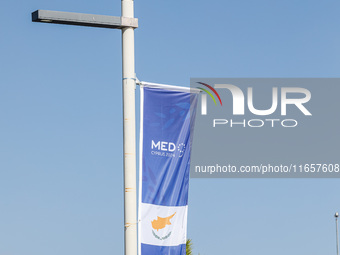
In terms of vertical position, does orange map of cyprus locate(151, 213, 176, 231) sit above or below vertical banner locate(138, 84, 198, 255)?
below

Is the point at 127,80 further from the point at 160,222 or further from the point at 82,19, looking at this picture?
the point at 160,222

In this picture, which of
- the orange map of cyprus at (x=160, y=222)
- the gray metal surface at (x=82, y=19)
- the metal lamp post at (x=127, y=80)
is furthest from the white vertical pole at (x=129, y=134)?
the orange map of cyprus at (x=160, y=222)

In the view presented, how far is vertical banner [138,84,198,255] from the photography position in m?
13.9

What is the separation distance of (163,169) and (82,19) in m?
3.18

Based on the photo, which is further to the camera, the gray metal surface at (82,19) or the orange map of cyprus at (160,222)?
the orange map of cyprus at (160,222)

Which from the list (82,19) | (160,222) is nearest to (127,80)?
(82,19)

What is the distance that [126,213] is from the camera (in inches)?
495

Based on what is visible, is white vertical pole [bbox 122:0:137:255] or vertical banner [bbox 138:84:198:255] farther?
vertical banner [bbox 138:84:198:255]

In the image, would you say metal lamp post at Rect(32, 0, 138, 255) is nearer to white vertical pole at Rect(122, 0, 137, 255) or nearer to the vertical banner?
white vertical pole at Rect(122, 0, 137, 255)

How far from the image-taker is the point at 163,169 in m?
14.3

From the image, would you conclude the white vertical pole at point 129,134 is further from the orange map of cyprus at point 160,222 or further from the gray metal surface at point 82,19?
the orange map of cyprus at point 160,222

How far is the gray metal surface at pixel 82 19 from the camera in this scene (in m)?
12.4

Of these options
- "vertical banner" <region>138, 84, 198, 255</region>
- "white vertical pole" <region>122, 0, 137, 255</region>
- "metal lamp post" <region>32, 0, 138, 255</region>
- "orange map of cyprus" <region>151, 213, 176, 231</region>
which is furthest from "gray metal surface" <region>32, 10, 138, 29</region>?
"orange map of cyprus" <region>151, 213, 176, 231</region>

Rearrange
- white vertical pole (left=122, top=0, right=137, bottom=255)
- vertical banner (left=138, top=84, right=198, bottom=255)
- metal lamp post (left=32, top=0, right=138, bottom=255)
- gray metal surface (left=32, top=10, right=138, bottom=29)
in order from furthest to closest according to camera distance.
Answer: vertical banner (left=138, top=84, right=198, bottom=255) → white vertical pole (left=122, top=0, right=137, bottom=255) → metal lamp post (left=32, top=0, right=138, bottom=255) → gray metal surface (left=32, top=10, right=138, bottom=29)
